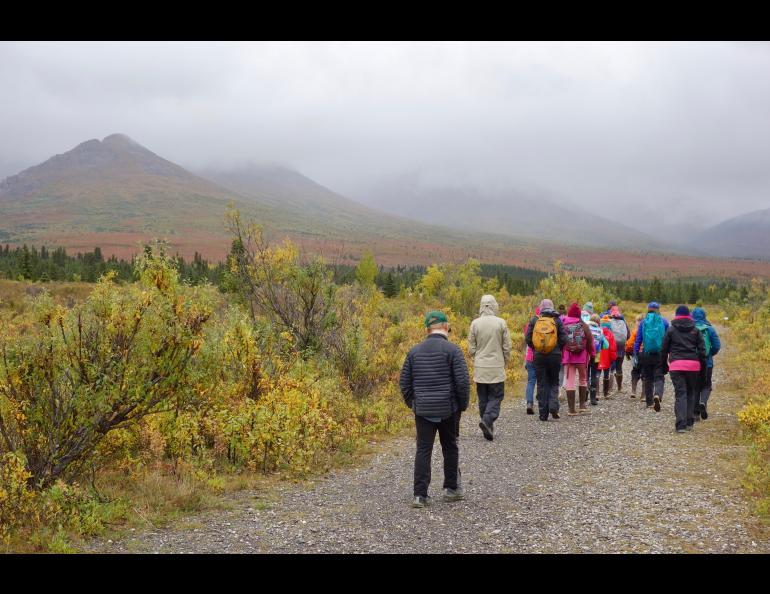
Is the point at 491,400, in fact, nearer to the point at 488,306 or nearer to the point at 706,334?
the point at 488,306

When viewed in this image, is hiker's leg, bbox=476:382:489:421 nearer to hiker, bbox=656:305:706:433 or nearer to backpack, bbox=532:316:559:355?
backpack, bbox=532:316:559:355

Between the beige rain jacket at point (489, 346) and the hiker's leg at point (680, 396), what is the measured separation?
2.66m

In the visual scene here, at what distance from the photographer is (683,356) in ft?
31.3

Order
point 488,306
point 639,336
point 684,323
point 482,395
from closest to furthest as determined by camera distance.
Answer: point 684,323, point 488,306, point 482,395, point 639,336

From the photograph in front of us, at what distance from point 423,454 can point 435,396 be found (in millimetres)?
664

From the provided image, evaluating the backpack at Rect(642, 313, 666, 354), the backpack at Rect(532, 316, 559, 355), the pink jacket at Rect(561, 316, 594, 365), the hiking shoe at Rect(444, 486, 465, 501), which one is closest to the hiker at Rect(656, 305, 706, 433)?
the backpack at Rect(642, 313, 666, 354)

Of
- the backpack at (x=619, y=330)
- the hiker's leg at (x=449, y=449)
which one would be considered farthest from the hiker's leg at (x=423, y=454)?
the backpack at (x=619, y=330)

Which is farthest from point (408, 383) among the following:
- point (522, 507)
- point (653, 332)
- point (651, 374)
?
point (651, 374)

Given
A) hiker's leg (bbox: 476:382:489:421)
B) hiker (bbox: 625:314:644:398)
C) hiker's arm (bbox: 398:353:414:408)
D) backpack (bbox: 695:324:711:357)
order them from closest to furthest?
1. hiker's arm (bbox: 398:353:414:408)
2. hiker's leg (bbox: 476:382:489:421)
3. backpack (bbox: 695:324:711:357)
4. hiker (bbox: 625:314:644:398)

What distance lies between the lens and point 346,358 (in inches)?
522

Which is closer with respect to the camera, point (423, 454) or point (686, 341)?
point (423, 454)

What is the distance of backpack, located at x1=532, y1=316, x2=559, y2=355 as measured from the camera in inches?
419
